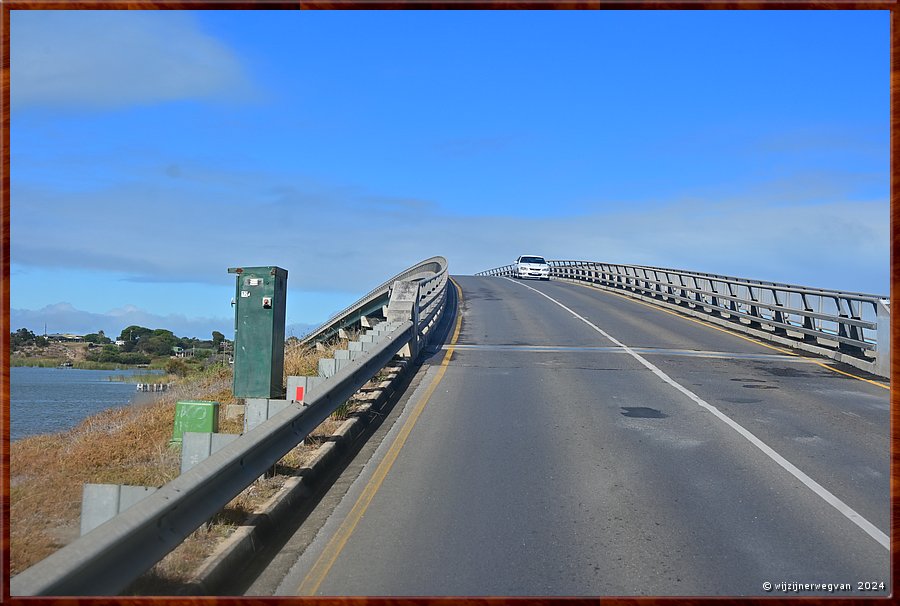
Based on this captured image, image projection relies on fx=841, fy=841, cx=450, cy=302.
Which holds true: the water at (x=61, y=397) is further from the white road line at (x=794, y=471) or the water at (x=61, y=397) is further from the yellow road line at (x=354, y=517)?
the white road line at (x=794, y=471)

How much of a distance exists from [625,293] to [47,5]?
42199 millimetres

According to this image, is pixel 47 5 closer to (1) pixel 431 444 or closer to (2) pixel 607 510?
(2) pixel 607 510

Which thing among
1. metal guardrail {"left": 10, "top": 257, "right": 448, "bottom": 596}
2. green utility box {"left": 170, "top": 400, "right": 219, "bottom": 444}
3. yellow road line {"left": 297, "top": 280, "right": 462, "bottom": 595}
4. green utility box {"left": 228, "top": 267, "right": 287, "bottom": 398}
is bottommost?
yellow road line {"left": 297, "top": 280, "right": 462, "bottom": 595}

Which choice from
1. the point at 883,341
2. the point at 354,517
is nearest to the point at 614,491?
the point at 354,517

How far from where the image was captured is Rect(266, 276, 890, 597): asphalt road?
19.0 ft

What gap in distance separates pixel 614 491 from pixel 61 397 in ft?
25.0

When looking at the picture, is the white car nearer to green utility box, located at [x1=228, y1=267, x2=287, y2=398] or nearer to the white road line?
the white road line

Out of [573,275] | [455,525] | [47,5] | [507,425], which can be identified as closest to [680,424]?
[507,425]

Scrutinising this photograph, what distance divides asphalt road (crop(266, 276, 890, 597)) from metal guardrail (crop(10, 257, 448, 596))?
0.76 metres

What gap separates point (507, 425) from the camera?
1088 cm

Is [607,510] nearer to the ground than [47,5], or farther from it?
nearer to the ground

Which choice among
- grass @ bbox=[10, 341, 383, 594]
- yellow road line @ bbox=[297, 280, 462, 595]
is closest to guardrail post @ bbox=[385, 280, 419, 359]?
yellow road line @ bbox=[297, 280, 462, 595]

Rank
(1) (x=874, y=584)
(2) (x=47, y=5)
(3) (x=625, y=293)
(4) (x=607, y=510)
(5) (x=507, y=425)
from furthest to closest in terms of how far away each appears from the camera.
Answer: (3) (x=625, y=293) → (5) (x=507, y=425) → (4) (x=607, y=510) → (1) (x=874, y=584) → (2) (x=47, y=5)

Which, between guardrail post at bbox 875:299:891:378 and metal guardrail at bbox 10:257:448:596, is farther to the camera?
guardrail post at bbox 875:299:891:378
